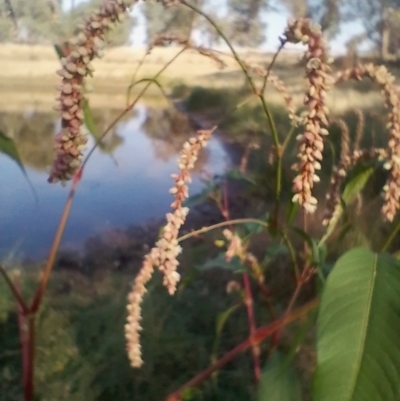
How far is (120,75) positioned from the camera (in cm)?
78

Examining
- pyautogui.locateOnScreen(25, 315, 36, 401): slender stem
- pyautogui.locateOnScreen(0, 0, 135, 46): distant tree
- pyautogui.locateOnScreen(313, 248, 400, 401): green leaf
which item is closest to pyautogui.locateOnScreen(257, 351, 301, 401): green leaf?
pyautogui.locateOnScreen(313, 248, 400, 401): green leaf

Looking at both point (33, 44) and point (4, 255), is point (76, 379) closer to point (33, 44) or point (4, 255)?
point (4, 255)

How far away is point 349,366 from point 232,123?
27.0 inches

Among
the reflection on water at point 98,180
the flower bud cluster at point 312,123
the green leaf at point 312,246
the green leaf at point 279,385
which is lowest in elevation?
the reflection on water at point 98,180

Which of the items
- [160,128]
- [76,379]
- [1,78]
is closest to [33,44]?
[1,78]

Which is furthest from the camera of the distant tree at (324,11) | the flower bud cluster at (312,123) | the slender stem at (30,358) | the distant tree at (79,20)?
the distant tree at (324,11)

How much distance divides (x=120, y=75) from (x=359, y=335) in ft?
2.05

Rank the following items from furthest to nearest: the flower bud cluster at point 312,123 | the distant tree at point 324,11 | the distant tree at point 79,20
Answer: the distant tree at point 324,11, the distant tree at point 79,20, the flower bud cluster at point 312,123

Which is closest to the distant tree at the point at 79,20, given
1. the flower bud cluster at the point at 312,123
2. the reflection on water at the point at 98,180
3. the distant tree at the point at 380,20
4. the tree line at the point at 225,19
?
the tree line at the point at 225,19

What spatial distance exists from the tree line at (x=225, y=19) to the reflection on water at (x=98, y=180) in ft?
0.46

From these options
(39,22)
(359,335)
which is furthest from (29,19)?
(359,335)

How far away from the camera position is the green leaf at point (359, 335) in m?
0.26

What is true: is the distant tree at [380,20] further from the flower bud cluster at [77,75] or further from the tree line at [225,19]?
the flower bud cluster at [77,75]

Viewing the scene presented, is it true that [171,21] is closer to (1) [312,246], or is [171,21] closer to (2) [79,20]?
(2) [79,20]
